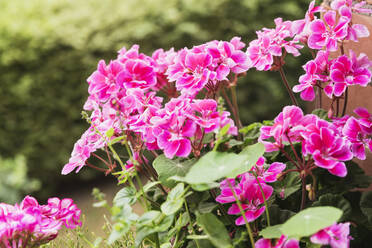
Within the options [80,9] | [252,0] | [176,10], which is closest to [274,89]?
[252,0]

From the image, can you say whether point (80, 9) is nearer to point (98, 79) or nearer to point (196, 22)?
point (196, 22)

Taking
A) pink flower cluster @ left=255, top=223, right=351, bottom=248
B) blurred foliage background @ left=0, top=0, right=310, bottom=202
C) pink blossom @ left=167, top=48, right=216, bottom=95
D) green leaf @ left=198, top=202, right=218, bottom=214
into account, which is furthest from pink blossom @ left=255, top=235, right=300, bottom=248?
blurred foliage background @ left=0, top=0, right=310, bottom=202

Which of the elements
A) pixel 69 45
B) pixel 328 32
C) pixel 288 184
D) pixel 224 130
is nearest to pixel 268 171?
pixel 288 184

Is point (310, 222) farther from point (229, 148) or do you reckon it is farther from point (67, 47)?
point (67, 47)

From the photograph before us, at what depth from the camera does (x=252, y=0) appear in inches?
168

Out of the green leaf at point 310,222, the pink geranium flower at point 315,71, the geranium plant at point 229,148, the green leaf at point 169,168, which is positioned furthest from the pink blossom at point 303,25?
the green leaf at point 310,222

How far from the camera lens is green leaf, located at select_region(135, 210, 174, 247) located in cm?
88

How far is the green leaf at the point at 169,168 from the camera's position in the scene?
1016 mm

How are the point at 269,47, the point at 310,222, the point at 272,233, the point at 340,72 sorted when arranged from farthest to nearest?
the point at 269,47 → the point at 340,72 → the point at 272,233 → the point at 310,222

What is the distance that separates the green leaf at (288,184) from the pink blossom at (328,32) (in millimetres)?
366

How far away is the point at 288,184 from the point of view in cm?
113

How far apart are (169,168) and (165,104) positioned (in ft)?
0.54

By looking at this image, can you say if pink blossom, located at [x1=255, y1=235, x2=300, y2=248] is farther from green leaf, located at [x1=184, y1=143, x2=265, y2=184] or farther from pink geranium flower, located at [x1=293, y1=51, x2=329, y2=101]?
pink geranium flower, located at [x1=293, y1=51, x2=329, y2=101]

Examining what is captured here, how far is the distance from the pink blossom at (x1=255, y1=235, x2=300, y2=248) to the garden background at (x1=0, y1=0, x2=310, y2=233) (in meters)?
3.42
